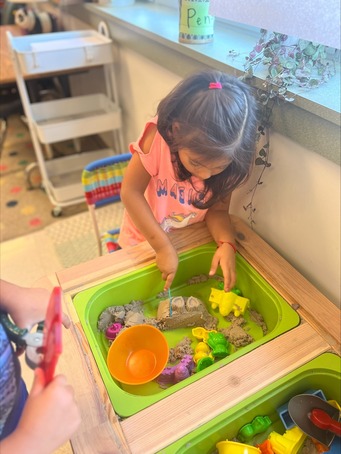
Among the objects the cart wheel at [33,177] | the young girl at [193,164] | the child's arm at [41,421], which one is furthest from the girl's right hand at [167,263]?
the cart wheel at [33,177]

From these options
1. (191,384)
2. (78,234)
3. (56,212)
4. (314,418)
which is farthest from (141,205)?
(56,212)

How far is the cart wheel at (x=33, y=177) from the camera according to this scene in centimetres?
187

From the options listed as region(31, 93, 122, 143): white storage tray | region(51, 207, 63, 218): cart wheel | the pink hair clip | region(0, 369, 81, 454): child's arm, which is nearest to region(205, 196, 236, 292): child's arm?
the pink hair clip

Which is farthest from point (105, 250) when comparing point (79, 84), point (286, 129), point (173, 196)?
point (79, 84)

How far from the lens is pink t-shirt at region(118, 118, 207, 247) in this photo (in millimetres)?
776

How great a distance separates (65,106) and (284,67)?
129 cm

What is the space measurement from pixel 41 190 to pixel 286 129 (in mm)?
1475

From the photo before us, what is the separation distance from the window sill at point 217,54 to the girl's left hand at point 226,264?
24 centimetres

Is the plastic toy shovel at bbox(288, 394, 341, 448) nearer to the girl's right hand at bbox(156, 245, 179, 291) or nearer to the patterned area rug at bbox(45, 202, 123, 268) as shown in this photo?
the girl's right hand at bbox(156, 245, 179, 291)

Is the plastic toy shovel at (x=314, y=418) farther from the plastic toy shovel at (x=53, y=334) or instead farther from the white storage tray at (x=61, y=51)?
the white storage tray at (x=61, y=51)

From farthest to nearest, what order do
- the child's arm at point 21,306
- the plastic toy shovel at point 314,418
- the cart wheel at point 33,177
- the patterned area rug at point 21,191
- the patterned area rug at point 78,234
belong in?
the cart wheel at point 33,177
the patterned area rug at point 21,191
the patterned area rug at point 78,234
the plastic toy shovel at point 314,418
the child's arm at point 21,306

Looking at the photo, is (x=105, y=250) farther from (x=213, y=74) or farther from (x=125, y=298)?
(x=213, y=74)

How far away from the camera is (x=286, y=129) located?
0.67 meters

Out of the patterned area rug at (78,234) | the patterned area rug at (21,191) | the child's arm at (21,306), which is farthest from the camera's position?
the patterned area rug at (21,191)
